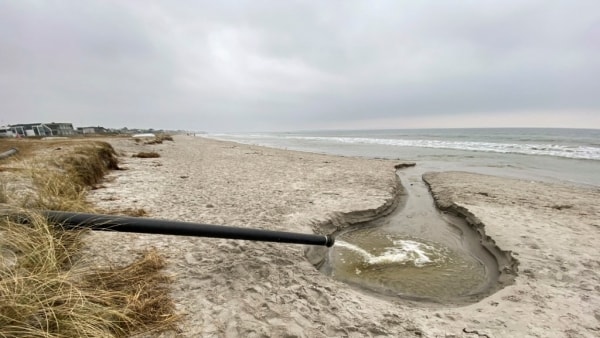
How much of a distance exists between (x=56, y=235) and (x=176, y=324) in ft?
7.77

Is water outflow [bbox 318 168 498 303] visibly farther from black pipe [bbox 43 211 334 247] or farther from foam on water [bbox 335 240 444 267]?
black pipe [bbox 43 211 334 247]

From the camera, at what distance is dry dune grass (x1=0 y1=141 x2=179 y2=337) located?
2.36 meters

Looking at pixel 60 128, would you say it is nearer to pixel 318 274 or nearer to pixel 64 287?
pixel 64 287

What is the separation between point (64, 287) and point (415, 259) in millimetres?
5609

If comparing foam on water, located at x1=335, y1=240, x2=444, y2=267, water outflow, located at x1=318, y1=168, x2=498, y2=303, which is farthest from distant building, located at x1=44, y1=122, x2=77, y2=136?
foam on water, located at x1=335, y1=240, x2=444, y2=267

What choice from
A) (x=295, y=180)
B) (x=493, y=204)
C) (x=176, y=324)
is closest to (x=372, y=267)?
(x=176, y=324)

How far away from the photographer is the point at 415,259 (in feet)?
18.7

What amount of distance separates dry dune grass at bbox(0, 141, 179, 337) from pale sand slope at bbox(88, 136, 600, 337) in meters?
0.32

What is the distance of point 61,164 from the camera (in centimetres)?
838

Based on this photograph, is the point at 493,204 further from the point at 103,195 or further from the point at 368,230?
the point at 103,195

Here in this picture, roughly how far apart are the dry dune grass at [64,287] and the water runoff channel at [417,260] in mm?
2811

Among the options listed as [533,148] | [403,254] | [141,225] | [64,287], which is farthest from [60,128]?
[533,148]

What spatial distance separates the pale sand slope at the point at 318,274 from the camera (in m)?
3.34

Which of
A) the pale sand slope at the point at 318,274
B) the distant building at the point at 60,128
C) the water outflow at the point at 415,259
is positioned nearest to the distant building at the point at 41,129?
the distant building at the point at 60,128
